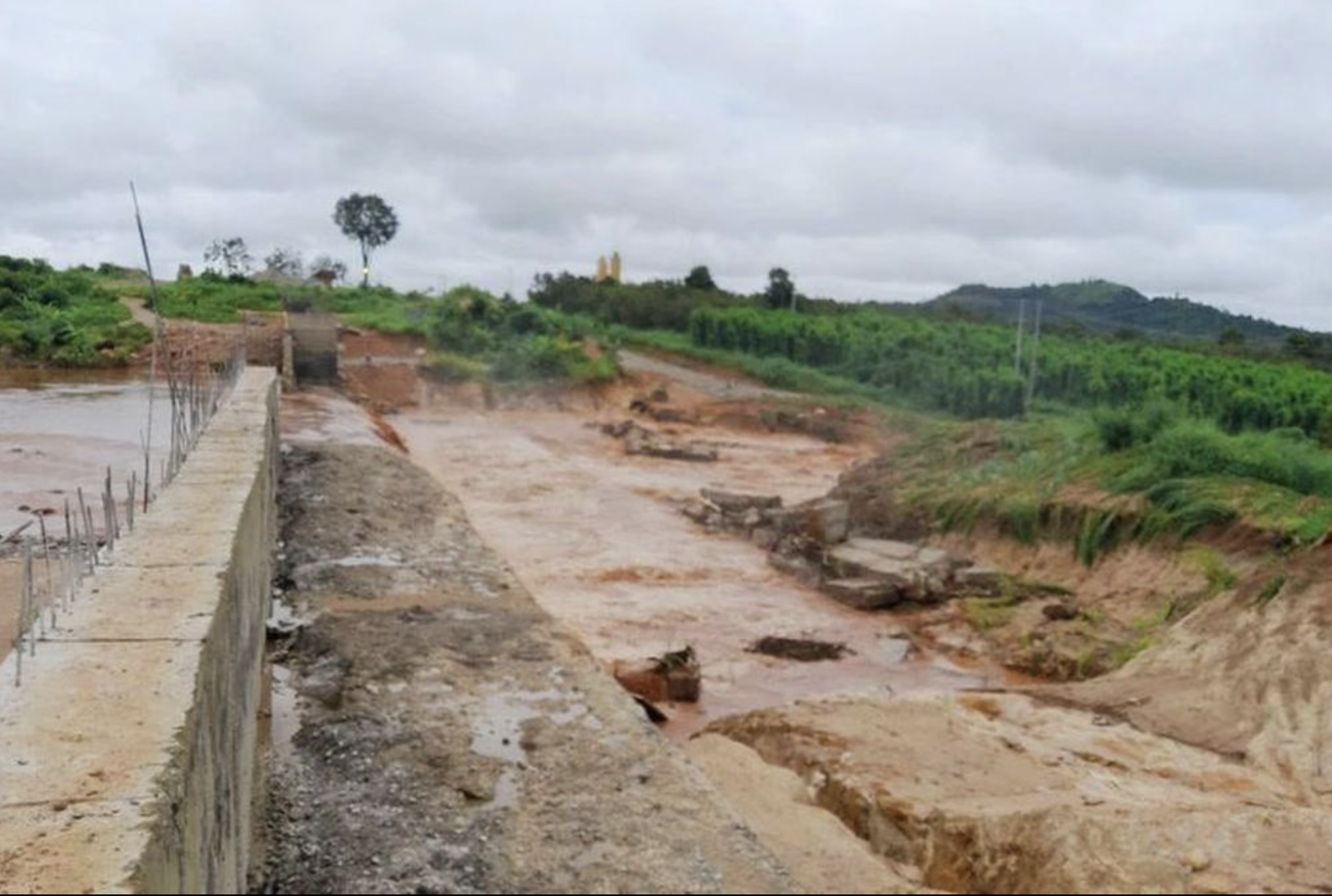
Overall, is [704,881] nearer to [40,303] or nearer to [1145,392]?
[1145,392]

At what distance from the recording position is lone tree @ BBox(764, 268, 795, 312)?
4975cm

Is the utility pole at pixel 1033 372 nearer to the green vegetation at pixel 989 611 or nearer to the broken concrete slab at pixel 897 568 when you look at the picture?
the broken concrete slab at pixel 897 568

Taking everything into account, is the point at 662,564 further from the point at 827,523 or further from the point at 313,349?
the point at 313,349

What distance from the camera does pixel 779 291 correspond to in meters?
50.4

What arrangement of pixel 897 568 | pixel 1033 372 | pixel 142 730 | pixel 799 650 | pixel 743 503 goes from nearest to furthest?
pixel 142 730 → pixel 799 650 → pixel 897 568 → pixel 743 503 → pixel 1033 372

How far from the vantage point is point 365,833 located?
3.65 metres

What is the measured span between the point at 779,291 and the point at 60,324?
106 feet

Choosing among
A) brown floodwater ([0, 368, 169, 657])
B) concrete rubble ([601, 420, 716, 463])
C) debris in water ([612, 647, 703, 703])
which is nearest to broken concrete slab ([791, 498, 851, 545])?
debris in water ([612, 647, 703, 703])

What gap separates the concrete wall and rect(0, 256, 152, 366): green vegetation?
62.3 ft

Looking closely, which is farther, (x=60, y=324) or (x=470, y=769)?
(x=60, y=324)

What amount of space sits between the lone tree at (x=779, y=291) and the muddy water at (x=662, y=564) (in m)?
25.6

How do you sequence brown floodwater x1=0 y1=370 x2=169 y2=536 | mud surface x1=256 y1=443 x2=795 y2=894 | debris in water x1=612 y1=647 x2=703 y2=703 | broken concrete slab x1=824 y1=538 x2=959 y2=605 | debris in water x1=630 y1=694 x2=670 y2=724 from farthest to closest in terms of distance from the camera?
broken concrete slab x1=824 y1=538 x2=959 y2=605 < brown floodwater x1=0 y1=370 x2=169 y2=536 < debris in water x1=612 y1=647 x2=703 y2=703 < debris in water x1=630 y1=694 x2=670 y2=724 < mud surface x1=256 y1=443 x2=795 y2=894

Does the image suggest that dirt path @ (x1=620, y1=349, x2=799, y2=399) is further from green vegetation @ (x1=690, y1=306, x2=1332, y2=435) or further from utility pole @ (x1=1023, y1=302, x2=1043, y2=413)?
utility pole @ (x1=1023, y1=302, x2=1043, y2=413)

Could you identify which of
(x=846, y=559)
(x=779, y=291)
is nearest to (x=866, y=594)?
(x=846, y=559)
